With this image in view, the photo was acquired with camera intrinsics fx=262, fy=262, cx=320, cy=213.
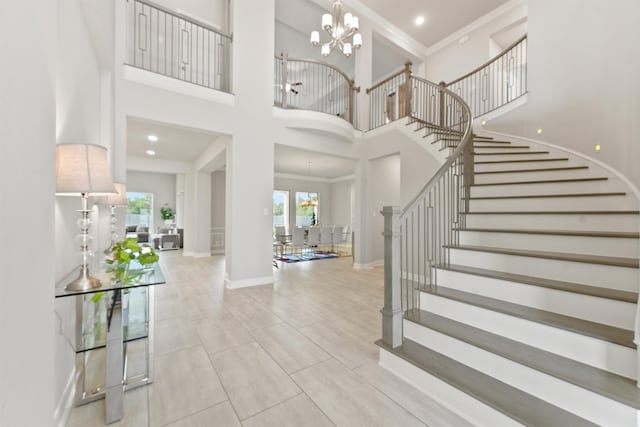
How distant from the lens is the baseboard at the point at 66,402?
56.8 inches

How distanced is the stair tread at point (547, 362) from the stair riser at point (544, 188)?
1.98 m

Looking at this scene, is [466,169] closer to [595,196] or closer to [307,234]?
[595,196]

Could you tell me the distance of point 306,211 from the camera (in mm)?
11281

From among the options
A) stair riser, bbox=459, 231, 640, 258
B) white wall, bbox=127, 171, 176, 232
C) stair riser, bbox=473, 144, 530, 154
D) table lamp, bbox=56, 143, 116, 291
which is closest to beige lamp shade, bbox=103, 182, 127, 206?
table lamp, bbox=56, 143, 116, 291

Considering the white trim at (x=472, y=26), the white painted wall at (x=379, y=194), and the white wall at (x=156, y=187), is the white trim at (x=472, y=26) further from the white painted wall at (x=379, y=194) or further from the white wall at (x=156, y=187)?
the white wall at (x=156, y=187)

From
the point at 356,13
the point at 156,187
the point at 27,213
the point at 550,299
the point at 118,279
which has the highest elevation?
the point at 356,13

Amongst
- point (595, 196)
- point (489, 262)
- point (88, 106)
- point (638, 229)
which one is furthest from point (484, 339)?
point (88, 106)

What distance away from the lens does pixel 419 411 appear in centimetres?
160

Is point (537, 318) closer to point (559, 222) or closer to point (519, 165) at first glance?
point (559, 222)

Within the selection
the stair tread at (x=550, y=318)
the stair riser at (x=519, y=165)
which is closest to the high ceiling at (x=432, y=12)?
the stair riser at (x=519, y=165)

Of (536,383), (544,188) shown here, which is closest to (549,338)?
(536,383)

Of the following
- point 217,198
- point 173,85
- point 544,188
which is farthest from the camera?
point 217,198

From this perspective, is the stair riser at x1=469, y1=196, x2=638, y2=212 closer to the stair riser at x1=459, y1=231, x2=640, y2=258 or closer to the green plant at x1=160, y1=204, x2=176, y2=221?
the stair riser at x1=459, y1=231, x2=640, y2=258

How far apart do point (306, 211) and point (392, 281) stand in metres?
9.28
